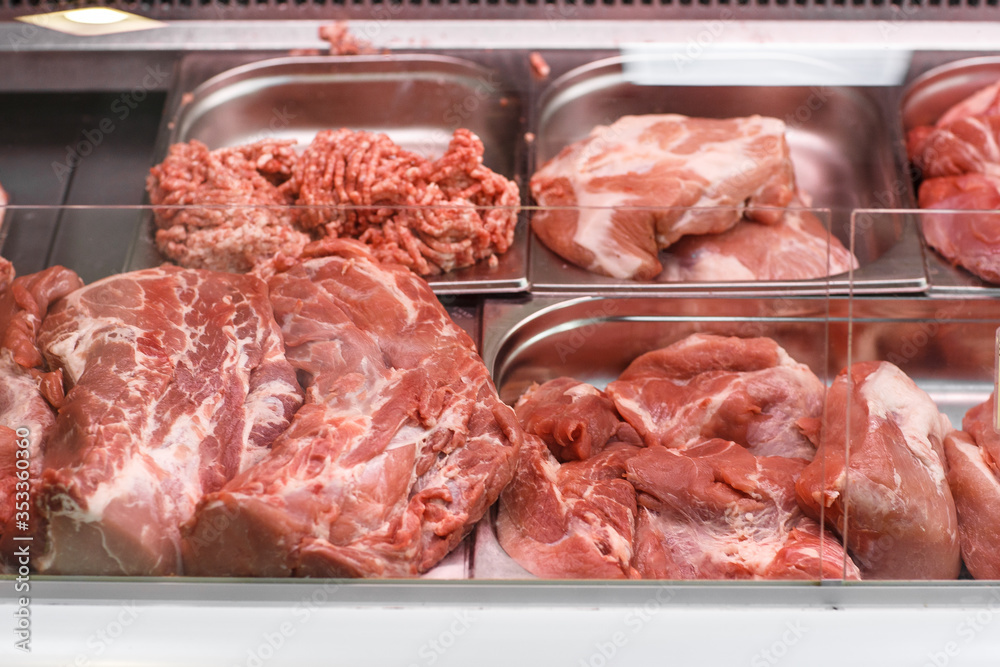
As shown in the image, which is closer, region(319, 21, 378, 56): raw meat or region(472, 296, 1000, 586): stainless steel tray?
region(472, 296, 1000, 586): stainless steel tray

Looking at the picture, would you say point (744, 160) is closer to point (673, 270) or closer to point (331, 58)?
point (673, 270)

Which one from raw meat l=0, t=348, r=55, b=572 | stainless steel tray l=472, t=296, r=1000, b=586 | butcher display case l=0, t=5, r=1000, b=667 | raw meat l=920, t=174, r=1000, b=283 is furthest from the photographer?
raw meat l=920, t=174, r=1000, b=283

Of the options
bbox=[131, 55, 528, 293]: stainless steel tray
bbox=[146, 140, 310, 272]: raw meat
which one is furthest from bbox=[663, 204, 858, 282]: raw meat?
bbox=[146, 140, 310, 272]: raw meat

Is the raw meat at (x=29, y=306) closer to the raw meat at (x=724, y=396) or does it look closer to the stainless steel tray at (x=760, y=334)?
the stainless steel tray at (x=760, y=334)

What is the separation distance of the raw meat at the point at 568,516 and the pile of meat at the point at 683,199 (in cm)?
70

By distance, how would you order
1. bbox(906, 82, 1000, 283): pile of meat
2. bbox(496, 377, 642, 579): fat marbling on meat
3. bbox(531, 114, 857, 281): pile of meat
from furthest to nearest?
1. bbox(906, 82, 1000, 283): pile of meat
2. bbox(531, 114, 857, 281): pile of meat
3. bbox(496, 377, 642, 579): fat marbling on meat

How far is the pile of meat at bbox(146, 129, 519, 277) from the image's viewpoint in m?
2.12

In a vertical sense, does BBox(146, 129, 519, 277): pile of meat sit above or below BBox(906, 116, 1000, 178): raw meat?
below

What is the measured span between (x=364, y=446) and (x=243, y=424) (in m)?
0.26

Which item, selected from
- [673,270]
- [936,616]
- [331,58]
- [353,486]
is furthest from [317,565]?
[331,58]

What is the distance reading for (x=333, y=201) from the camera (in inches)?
109

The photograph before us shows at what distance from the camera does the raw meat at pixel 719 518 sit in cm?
174

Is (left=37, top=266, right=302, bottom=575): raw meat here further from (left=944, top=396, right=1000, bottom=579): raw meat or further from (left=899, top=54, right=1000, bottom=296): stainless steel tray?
(left=899, top=54, right=1000, bottom=296): stainless steel tray

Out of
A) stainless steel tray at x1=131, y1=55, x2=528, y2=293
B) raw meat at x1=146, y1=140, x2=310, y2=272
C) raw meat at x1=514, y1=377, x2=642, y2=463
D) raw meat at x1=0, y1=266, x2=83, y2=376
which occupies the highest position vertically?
stainless steel tray at x1=131, y1=55, x2=528, y2=293
